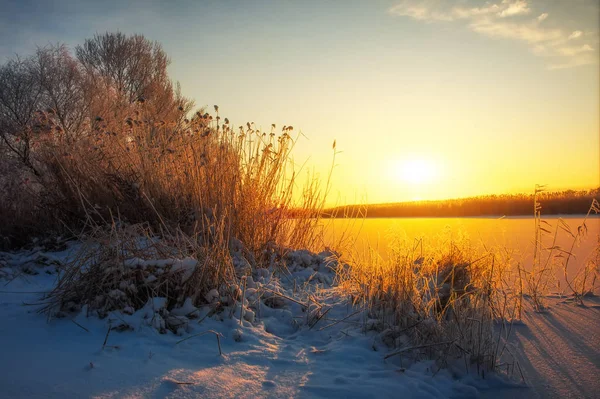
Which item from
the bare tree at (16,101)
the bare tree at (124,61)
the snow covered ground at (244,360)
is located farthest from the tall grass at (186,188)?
the bare tree at (124,61)

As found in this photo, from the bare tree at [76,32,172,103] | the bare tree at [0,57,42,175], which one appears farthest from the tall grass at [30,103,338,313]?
the bare tree at [76,32,172,103]

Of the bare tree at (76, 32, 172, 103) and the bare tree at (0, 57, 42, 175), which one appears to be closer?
the bare tree at (0, 57, 42, 175)

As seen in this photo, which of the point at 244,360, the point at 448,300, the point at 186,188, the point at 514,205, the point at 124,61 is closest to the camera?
the point at 244,360

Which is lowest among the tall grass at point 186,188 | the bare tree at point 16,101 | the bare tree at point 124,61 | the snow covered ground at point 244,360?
the snow covered ground at point 244,360

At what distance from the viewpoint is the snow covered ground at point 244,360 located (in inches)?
59.5

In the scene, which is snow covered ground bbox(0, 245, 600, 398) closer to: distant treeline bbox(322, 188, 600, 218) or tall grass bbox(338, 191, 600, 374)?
tall grass bbox(338, 191, 600, 374)

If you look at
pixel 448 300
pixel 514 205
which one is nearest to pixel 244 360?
pixel 448 300

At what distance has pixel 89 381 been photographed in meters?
1.48

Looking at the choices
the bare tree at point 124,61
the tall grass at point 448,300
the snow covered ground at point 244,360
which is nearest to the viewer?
the snow covered ground at point 244,360

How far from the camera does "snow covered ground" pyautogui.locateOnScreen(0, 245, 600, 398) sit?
151 cm

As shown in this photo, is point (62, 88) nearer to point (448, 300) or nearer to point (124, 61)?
point (124, 61)

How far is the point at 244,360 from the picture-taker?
1.81m

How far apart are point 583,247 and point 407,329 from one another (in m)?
4.11

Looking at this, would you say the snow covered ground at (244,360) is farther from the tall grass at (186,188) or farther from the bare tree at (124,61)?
the bare tree at (124,61)
